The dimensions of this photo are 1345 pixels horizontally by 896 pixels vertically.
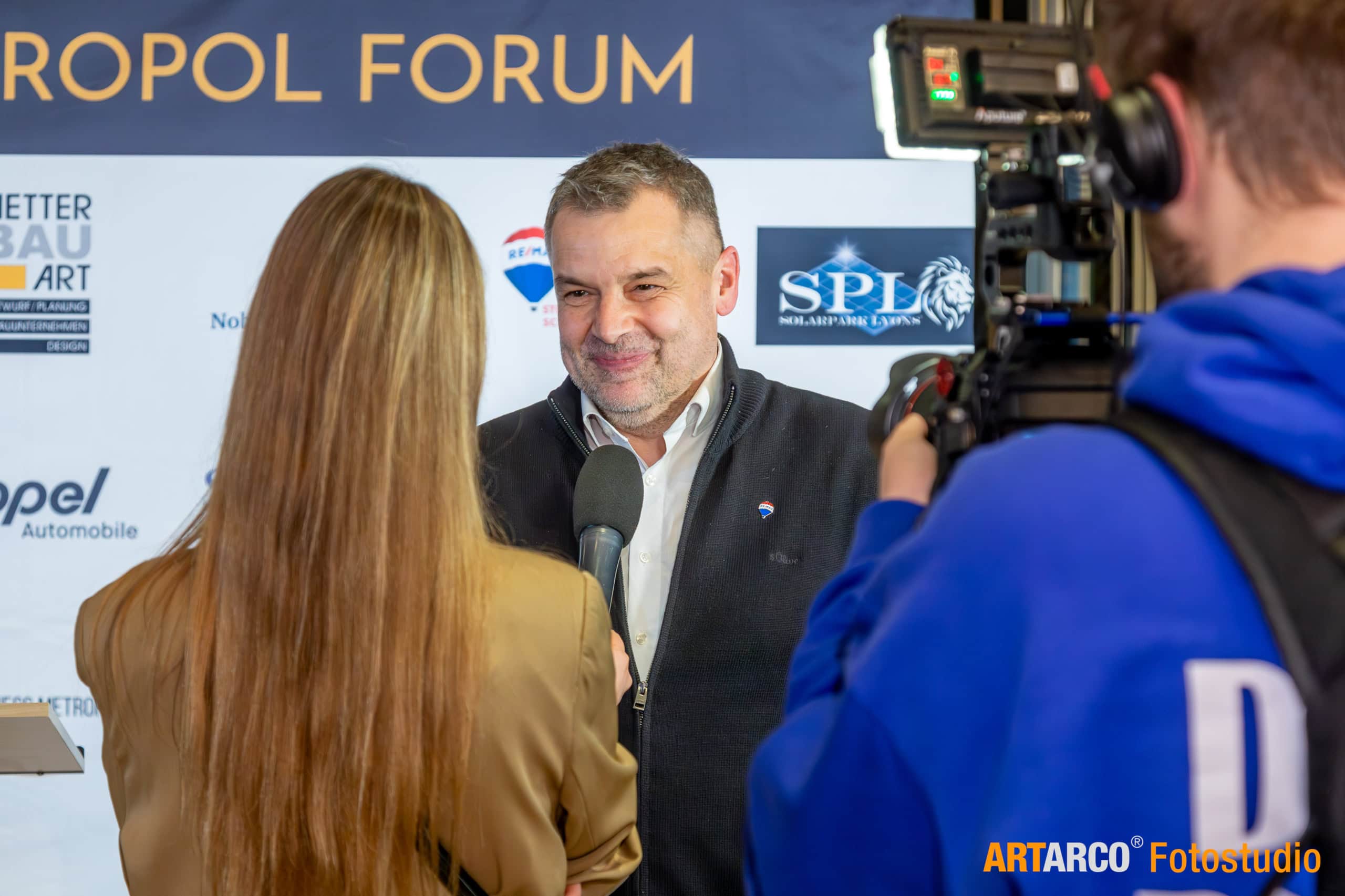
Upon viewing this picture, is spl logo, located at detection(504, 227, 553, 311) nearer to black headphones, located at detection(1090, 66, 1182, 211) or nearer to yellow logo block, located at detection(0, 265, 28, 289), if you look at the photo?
yellow logo block, located at detection(0, 265, 28, 289)

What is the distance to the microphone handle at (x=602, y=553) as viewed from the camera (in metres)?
1.38

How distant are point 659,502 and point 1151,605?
1402 millimetres

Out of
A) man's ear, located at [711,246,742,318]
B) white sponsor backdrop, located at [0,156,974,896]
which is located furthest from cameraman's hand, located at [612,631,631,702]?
white sponsor backdrop, located at [0,156,974,896]

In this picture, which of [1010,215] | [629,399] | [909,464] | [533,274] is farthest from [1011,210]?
[533,274]

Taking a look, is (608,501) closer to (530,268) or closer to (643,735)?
(643,735)

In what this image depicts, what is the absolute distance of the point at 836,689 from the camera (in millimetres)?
755

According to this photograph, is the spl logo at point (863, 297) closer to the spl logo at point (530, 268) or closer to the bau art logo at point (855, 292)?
the bau art logo at point (855, 292)

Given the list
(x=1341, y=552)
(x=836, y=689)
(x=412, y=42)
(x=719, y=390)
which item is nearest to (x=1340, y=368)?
(x=1341, y=552)

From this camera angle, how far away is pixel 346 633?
108 centimetres

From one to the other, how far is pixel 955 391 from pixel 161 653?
31.0 inches

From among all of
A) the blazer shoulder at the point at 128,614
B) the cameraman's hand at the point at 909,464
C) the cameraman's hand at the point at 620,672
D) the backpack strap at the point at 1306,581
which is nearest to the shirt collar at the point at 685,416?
the cameraman's hand at the point at 620,672

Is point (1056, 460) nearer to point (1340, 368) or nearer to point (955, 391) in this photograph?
point (1340, 368)

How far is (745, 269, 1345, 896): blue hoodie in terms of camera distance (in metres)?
0.59

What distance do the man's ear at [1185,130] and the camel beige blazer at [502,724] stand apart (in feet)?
2.33
